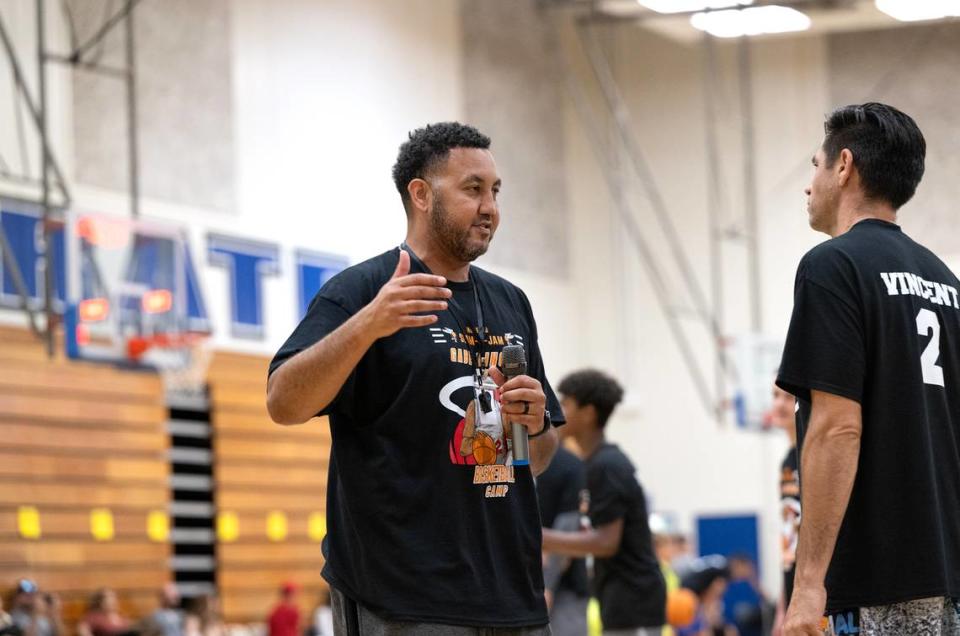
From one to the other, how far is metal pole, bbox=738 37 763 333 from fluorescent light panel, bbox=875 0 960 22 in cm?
298

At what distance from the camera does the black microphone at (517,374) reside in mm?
3934


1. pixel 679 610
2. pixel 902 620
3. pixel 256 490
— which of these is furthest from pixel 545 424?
pixel 256 490

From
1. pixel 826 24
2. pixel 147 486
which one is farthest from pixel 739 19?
pixel 147 486

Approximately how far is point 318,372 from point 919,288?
1423mm

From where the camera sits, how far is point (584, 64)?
25.0 meters

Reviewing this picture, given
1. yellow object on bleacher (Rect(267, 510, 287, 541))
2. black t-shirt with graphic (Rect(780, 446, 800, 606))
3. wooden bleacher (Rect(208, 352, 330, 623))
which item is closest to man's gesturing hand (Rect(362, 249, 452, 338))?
black t-shirt with graphic (Rect(780, 446, 800, 606))

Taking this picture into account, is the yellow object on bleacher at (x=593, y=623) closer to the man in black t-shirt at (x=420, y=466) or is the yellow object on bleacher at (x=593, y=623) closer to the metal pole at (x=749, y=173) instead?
the man in black t-shirt at (x=420, y=466)

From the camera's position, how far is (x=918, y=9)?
Result: 20234 millimetres

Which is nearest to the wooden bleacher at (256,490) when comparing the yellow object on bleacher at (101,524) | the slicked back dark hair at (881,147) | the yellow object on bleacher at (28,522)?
the yellow object on bleacher at (101,524)

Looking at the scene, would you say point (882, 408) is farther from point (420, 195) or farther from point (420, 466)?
point (420, 195)

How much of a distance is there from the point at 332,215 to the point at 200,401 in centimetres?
301

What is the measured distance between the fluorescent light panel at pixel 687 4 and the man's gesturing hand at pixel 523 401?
16.4m

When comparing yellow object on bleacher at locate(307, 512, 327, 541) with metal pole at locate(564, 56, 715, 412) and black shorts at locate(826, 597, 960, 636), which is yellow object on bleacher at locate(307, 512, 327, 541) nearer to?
metal pole at locate(564, 56, 715, 412)

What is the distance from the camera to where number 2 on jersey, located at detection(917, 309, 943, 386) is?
368cm
